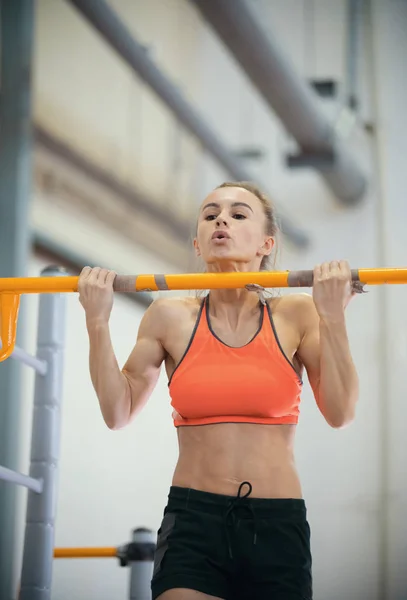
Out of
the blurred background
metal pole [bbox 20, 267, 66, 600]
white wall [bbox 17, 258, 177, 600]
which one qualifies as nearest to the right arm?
metal pole [bbox 20, 267, 66, 600]

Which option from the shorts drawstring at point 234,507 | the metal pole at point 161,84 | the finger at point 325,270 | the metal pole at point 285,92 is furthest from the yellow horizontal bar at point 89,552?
the metal pole at point 285,92

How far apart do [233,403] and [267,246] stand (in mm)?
391

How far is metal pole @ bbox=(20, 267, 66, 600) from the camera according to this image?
1.91 meters

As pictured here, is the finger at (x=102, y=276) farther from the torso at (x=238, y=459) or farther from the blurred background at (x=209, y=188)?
the blurred background at (x=209, y=188)

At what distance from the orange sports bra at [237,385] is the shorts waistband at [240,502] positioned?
124 millimetres

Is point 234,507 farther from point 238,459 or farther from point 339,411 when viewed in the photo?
point 339,411

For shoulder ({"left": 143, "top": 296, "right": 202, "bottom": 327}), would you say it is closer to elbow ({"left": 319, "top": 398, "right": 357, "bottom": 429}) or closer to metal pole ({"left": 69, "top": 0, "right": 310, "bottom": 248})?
elbow ({"left": 319, "top": 398, "right": 357, "bottom": 429})

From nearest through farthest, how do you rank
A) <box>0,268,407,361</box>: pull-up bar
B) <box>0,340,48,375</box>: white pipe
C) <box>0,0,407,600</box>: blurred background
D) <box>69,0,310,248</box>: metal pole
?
1. <box>0,268,407,361</box>: pull-up bar
2. <box>0,340,48,375</box>: white pipe
3. <box>69,0,310,248</box>: metal pole
4. <box>0,0,407,600</box>: blurred background

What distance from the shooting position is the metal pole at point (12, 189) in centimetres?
256

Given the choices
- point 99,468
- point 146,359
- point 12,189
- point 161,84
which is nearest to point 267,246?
point 146,359

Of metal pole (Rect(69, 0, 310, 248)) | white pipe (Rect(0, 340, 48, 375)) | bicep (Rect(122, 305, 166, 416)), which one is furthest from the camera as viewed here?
metal pole (Rect(69, 0, 310, 248))

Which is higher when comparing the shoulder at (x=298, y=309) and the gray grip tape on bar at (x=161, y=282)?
the gray grip tape on bar at (x=161, y=282)

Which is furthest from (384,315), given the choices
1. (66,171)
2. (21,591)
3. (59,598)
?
(21,591)

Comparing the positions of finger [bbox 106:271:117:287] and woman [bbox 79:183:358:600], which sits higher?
finger [bbox 106:271:117:287]
